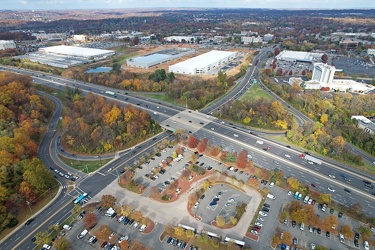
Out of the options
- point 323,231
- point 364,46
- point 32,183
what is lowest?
point 323,231

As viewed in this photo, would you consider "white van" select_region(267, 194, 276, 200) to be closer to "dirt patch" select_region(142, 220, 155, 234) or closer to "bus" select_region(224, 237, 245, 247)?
"bus" select_region(224, 237, 245, 247)

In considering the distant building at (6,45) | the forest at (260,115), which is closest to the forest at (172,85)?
the forest at (260,115)

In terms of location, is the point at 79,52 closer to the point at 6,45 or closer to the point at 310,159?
the point at 6,45

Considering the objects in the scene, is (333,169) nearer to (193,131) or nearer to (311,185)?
(311,185)

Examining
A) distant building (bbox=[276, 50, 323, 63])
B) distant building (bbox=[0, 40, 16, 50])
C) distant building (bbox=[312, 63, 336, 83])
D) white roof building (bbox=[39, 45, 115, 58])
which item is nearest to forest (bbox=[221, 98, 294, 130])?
distant building (bbox=[312, 63, 336, 83])

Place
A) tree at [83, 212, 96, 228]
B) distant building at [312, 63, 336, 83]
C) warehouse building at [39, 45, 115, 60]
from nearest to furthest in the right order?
tree at [83, 212, 96, 228] → distant building at [312, 63, 336, 83] → warehouse building at [39, 45, 115, 60]

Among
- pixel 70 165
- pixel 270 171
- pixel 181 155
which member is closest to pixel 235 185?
pixel 270 171

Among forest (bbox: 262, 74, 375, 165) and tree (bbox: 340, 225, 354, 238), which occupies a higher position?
forest (bbox: 262, 74, 375, 165)

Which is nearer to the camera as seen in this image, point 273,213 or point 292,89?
point 273,213
